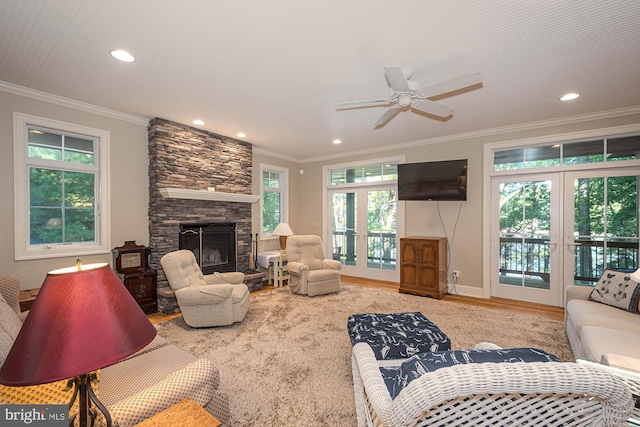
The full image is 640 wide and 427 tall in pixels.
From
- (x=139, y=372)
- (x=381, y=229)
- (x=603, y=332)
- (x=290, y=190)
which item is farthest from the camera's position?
(x=290, y=190)

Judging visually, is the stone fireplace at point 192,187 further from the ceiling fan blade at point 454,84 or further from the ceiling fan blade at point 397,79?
the ceiling fan blade at point 454,84

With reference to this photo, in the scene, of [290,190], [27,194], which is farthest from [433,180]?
[27,194]

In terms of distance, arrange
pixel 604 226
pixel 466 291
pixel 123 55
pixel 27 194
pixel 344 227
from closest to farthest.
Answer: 1. pixel 123 55
2. pixel 27 194
3. pixel 604 226
4. pixel 466 291
5. pixel 344 227

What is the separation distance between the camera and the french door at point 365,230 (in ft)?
19.0

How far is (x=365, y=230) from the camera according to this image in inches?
240

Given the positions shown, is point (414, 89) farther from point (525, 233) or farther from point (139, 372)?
point (525, 233)

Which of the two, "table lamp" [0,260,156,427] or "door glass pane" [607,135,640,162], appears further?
"door glass pane" [607,135,640,162]

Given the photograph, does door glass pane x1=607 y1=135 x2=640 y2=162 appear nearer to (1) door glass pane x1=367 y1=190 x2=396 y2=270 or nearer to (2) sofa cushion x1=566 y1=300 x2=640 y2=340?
(2) sofa cushion x1=566 y1=300 x2=640 y2=340

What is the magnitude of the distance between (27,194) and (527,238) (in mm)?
6661

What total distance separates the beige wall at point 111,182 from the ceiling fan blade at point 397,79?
367 centimetres

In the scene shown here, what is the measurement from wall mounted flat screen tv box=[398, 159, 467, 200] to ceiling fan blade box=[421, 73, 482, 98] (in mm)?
2492

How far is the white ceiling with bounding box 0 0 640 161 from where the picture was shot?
6.36 ft

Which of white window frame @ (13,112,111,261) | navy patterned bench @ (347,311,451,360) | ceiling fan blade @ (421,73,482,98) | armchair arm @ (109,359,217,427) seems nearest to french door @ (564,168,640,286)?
ceiling fan blade @ (421,73,482,98)

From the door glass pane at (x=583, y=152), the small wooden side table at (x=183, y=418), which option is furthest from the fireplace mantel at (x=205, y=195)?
the door glass pane at (x=583, y=152)
